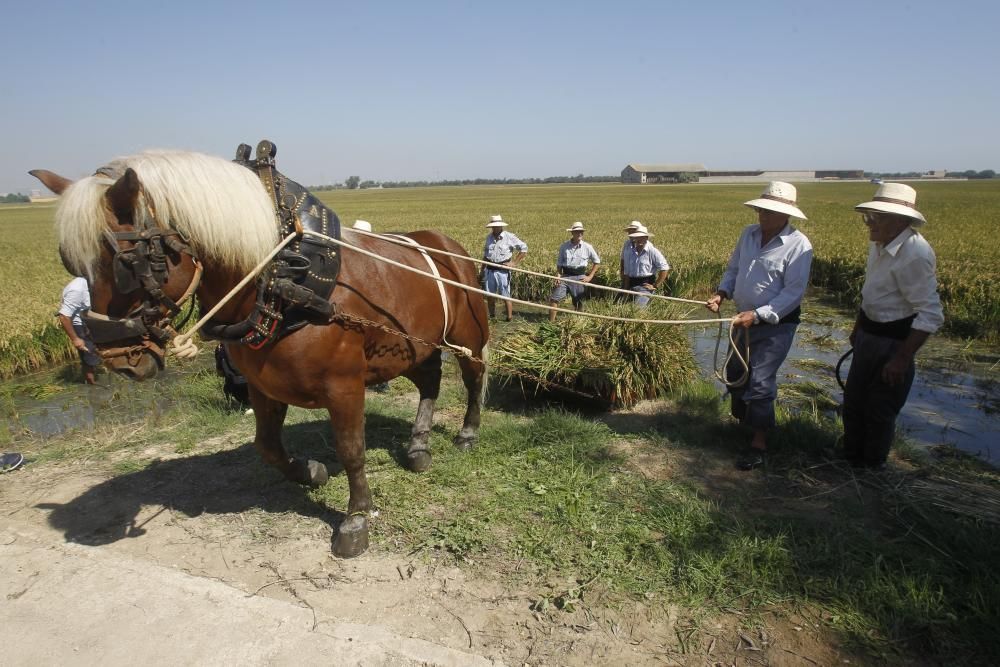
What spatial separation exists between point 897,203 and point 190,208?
390 centimetres

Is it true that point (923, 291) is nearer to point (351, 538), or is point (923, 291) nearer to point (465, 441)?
point (465, 441)

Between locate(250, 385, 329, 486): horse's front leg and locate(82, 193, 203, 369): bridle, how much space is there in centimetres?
91

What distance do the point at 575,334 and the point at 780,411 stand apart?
77.7 inches

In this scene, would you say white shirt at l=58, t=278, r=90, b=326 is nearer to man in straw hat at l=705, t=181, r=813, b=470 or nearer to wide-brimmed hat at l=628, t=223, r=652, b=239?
man in straw hat at l=705, t=181, r=813, b=470

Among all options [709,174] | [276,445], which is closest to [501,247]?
[276,445]

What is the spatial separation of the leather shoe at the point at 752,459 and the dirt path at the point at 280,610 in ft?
4.77

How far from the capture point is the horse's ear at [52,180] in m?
2.36

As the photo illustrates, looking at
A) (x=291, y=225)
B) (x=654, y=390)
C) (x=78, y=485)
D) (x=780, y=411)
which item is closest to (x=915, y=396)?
(x=780, y=411)

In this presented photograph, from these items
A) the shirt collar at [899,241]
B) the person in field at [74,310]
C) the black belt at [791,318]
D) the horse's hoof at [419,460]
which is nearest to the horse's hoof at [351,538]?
the horse's hoof at [419,460]

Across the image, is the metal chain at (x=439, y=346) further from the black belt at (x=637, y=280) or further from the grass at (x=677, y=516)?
the black belt at (x=637, y=280)

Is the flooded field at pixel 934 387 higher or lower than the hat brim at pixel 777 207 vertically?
lower

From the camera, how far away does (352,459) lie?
10.4 ft

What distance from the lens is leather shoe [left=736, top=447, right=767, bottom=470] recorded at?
3852mm

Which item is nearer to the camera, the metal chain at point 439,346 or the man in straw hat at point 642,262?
the metal chain at point 439,346
